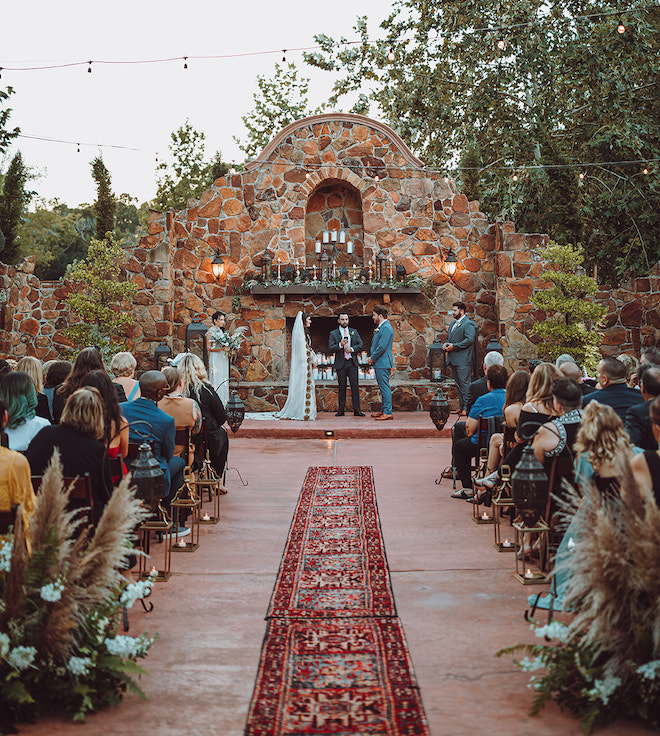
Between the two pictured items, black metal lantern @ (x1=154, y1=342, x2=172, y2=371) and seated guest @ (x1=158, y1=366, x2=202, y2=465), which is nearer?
seated guest @ (x1=158, y1=366, x2=202, y2=465)

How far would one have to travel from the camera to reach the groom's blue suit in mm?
12953

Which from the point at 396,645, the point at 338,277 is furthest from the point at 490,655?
the point at 338,277

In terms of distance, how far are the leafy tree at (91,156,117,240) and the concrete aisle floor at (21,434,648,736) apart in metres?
14.2

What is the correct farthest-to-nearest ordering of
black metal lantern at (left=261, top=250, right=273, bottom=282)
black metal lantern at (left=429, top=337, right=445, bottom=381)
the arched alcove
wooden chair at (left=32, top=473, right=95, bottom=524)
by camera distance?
the arched alcove < black metal lantern at (left=261, top=250, right=273, bottom=282) < black metal lantern at (left=429, top=337, right=445, bottom=381) < wooden chair at (left=32, top=473, right=95, bottom=524)

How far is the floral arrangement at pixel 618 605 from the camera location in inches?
114

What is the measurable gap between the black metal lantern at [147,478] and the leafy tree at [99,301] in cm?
979

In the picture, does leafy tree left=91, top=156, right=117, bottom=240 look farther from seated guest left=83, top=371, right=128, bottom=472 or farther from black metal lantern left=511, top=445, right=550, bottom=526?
black metal lantern left=511, top=445, right=550, bottom=526

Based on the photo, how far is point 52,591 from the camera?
9.86 feet

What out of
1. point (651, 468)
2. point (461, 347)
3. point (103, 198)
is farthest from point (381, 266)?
point (651, 468)

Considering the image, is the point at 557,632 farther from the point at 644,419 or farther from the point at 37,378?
the point at 37,378

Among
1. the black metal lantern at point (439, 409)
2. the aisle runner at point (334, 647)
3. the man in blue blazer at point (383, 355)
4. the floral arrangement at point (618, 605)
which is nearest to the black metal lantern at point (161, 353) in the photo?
the man in blue blazer at point (383, 355)

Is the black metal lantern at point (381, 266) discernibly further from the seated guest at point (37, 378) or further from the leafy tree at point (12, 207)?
the leafy tree at point (12, 207)

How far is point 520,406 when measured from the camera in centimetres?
600

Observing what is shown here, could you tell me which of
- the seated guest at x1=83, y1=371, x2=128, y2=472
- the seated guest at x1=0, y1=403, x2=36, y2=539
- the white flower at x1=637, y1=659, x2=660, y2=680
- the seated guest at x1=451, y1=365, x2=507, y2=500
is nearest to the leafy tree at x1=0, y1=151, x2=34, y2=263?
the seated guest at x1=451, y1=365, x2=507, y2=500
